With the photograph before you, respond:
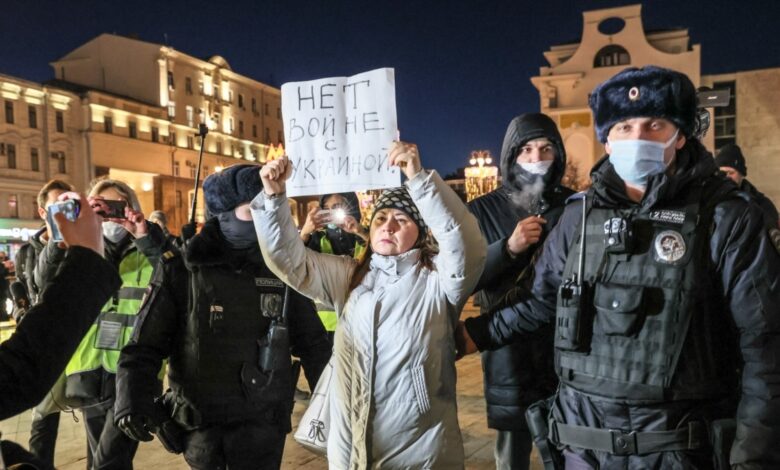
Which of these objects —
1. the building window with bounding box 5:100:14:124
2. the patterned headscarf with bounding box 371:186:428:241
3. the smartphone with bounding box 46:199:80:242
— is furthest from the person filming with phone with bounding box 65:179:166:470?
the building window with bounding box 5:100:14:124

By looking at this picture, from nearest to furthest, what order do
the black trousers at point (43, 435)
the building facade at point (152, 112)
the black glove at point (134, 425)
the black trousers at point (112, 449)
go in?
the black glove at point (134, 425), the black trousers at point (112, 449), the black trousers at point (43, 435), the building facade at point (152, 112)

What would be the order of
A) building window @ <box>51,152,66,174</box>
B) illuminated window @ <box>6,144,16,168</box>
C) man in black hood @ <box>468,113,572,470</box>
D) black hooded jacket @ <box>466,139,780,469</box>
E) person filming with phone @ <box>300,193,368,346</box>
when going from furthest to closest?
building window @ <box>51,152,66,174</box>
illuminated window @ <box>6,144,16,168</box>
person filming with phone @ <box>300,193,368,346</box>
man in black hood @ <box>468,113,572,470</box>
black hooded jacket @ <box>466,139,780,469</box>

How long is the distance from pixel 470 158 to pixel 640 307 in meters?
23.3

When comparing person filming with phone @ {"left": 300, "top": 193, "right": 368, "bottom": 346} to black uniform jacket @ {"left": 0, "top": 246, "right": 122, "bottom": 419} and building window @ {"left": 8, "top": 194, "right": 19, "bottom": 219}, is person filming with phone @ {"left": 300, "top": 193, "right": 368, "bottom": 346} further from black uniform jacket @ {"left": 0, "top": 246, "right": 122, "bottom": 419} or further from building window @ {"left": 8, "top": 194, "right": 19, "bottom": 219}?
building window @ {"left": 8, "top": 194, "right": 19, "bottom": 219}

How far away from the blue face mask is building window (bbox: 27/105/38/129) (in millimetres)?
51780

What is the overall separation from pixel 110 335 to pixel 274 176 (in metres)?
2.45

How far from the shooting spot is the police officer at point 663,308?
214cm

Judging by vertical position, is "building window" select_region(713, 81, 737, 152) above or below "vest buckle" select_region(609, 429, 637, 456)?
above

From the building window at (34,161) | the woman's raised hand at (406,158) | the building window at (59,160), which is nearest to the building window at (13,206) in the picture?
the building window at (34,161)

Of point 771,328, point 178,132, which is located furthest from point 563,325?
point 178,132

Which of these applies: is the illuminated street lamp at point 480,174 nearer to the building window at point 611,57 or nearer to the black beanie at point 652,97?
the black beanie at point 652,97

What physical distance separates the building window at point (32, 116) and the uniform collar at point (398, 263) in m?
51.0

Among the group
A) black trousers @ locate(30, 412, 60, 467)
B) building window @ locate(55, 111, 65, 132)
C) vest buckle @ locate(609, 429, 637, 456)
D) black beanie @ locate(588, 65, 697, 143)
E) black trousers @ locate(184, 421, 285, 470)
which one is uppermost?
building window @ locate(55, 111, 65, 132)

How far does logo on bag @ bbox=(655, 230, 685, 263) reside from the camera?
226cm
